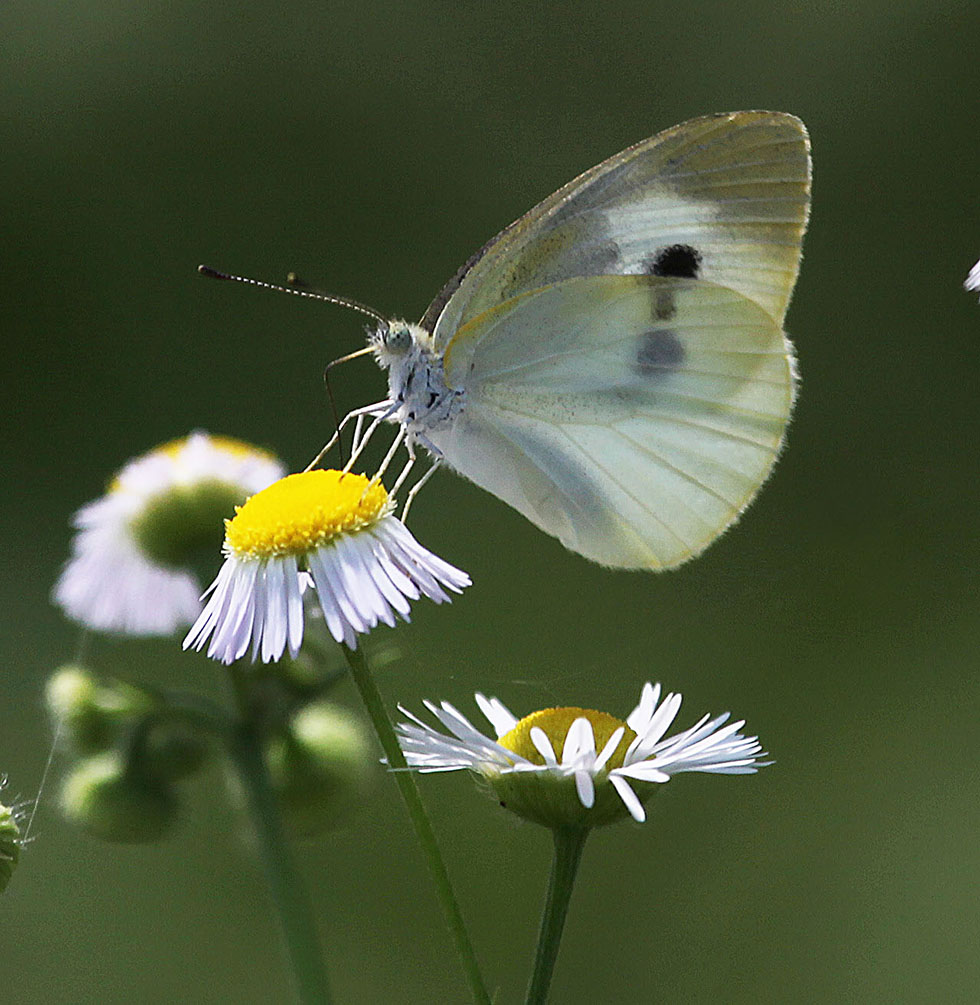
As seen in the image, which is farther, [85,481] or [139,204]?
[139,204]

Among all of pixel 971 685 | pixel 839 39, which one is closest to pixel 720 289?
pixel 971 685

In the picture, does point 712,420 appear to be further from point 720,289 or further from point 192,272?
point 192,272

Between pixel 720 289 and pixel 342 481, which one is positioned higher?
pixel 720 289

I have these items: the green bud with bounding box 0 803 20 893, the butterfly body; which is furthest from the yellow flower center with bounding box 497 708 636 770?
the butterfly body

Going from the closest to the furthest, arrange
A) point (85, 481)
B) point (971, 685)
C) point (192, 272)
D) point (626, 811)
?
point (626, 811)
point (971, 685)
point (85, 481)
point (192, 272)

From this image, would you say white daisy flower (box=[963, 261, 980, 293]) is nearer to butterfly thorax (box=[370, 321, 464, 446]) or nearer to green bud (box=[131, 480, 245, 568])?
butterfly thorax (box=[370, 321, 464, 446])

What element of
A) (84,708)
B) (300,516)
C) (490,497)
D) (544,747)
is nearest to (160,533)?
(84,708)

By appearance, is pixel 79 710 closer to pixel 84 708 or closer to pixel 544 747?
pixel 84 708
